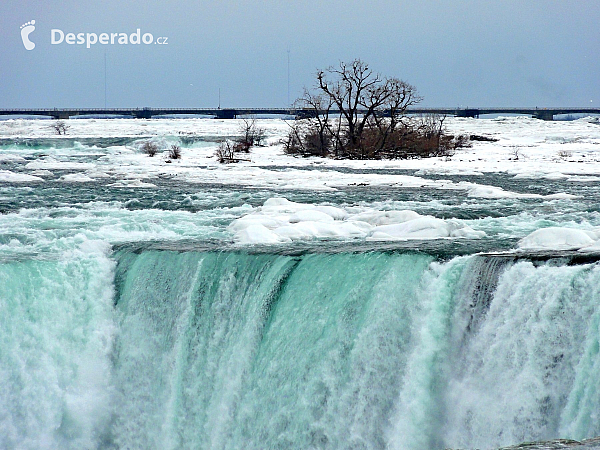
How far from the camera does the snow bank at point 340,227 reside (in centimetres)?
1141

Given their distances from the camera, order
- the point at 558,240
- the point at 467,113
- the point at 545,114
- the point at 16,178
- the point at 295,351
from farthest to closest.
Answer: the point at 467,113, the point at 545,114, the point at 16,178, the point at 558,240, the point at 295,351

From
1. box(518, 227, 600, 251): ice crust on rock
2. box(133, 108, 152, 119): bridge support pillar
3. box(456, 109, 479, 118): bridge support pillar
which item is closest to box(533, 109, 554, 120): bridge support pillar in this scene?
box(456, 109, 479, 118): bridge support pillar

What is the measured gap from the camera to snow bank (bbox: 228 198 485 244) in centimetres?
1141

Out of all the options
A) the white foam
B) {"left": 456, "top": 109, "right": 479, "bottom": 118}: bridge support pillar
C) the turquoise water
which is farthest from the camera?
{"left": 456, "top": 109, "right": 479, "bottom": 118}: bridge support pillar

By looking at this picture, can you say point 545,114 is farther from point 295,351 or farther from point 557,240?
point 295,351

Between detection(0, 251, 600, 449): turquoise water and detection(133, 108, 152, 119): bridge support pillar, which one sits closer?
detection(0, 251, 600, 449): turquoise water

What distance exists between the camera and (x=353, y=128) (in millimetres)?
33281

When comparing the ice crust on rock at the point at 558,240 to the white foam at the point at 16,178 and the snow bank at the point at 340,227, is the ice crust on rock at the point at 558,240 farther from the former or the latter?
the white foam at the point at 16,178

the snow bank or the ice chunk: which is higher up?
the ice chunk

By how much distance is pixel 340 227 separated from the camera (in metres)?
12.4

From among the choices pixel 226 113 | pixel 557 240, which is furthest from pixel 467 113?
pixel 557 240

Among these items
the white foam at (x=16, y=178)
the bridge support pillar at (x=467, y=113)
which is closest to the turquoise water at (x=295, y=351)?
the white foam at (x=16, y=178)

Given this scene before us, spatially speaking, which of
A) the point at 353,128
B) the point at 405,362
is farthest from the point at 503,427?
the point at 353,128

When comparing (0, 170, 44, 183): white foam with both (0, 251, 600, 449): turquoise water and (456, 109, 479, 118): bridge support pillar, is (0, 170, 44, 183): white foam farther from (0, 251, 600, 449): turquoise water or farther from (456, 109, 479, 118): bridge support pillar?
(456, 109, 479, 118): bridge support pillar
